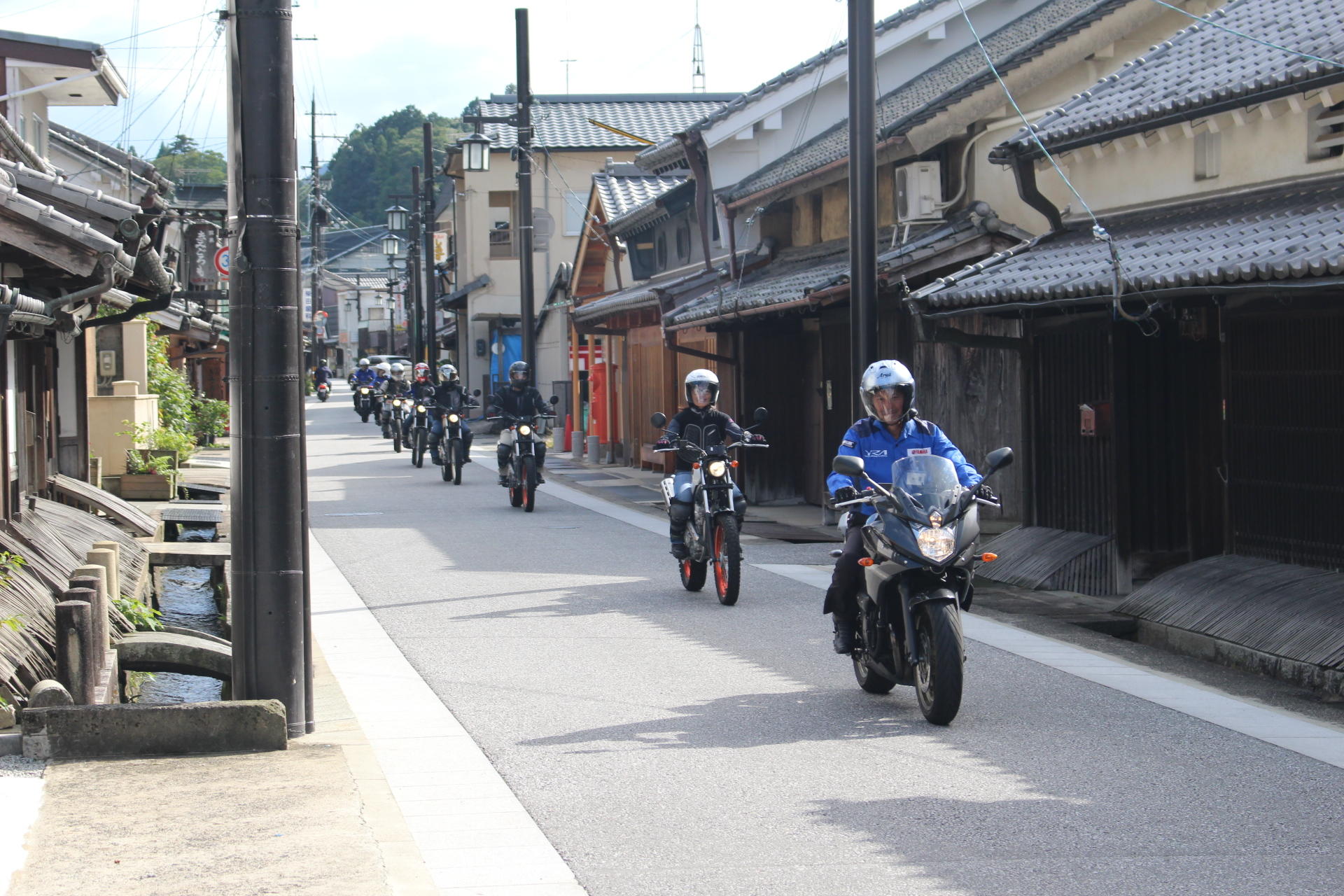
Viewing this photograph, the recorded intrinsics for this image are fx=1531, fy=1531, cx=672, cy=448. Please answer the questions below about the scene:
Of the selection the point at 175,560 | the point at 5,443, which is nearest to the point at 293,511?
the point at 5,443

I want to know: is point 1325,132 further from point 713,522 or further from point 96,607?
point 96,607

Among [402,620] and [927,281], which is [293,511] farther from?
[927,281]

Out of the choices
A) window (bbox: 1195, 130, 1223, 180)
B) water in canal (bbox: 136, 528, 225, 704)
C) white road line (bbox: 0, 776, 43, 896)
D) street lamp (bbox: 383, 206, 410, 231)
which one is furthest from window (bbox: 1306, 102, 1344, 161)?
street lamp (bbox: 383, 206, 410, 231)

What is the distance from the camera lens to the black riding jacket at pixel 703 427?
1323cm

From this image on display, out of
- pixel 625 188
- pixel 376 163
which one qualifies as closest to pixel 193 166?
pixel 625 188

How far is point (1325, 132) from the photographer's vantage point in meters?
11.3

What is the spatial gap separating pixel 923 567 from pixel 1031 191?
7589mm

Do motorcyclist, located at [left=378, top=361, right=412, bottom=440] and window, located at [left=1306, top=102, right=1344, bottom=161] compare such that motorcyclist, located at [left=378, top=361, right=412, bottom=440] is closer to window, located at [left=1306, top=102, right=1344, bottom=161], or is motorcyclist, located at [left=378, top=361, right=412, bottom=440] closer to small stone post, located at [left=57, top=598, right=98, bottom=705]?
window, located at [left=1306, top=102, right=1344, bottom=161]

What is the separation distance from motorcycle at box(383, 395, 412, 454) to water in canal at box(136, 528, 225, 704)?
692 inches

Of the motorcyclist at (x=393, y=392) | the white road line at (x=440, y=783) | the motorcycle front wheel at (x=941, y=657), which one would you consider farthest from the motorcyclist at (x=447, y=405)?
the motorcycle front wheel at (x=941, y=657)

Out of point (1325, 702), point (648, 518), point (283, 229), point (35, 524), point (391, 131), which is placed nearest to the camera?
point (283, 229)

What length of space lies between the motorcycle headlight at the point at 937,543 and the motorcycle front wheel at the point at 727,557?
14.9 feet

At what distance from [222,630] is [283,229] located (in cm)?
684

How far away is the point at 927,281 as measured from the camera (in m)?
16.2
